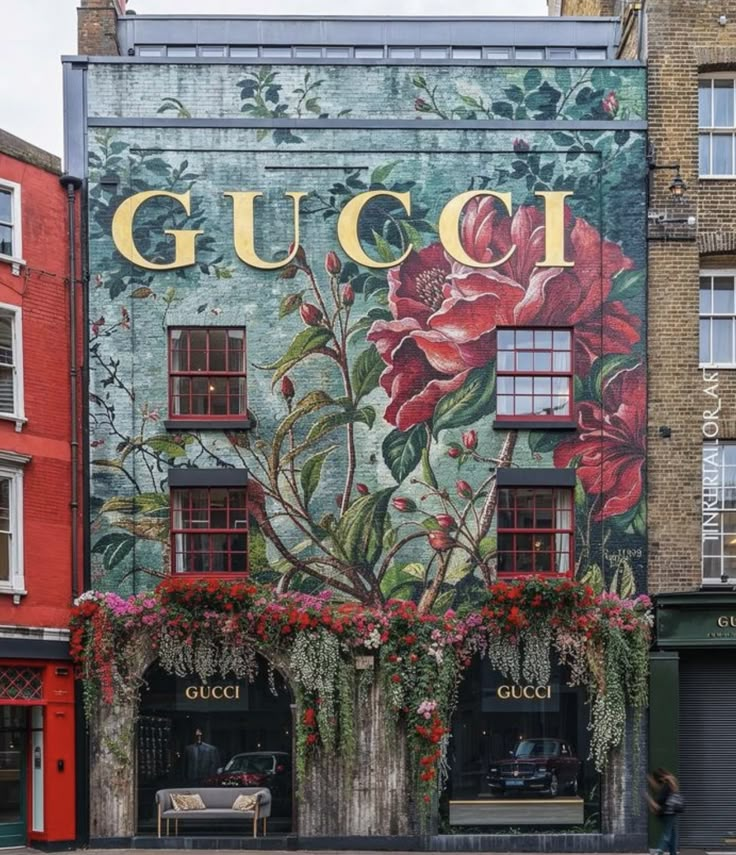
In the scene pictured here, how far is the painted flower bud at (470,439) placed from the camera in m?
19.8

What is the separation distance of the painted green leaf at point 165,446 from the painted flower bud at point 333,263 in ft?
13.6

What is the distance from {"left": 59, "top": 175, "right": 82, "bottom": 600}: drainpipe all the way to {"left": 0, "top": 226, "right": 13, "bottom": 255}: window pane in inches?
41.6

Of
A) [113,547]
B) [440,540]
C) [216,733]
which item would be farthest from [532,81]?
[216,733]

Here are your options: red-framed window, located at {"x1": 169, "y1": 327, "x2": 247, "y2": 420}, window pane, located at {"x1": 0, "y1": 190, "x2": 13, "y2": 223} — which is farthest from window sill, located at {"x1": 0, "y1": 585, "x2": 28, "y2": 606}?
window pane, located at {"x1": 0, "y1": 190, "x2": 13, "y2": 223}

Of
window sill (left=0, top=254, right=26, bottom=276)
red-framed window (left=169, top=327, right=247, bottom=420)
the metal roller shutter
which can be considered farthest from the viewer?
red-framed window (left=169, top=327, right=247, bottom=420)

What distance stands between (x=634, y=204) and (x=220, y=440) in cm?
866

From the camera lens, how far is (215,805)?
766 inches

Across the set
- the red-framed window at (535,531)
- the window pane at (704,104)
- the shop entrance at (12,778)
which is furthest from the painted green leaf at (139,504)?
the window pane at (704,104)

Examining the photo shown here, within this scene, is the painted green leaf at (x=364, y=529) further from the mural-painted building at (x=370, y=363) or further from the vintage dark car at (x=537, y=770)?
the vintage dark car at (x=537, y=770)

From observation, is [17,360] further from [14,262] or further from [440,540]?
[440,540]

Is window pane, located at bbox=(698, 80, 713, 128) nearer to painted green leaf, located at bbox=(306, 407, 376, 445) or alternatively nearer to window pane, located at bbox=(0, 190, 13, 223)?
painted green leaf, located at bbox=(306, 407, 376, 445)

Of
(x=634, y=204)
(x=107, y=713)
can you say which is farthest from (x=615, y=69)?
(x=107, y=713)

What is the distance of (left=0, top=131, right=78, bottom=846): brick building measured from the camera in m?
18.9

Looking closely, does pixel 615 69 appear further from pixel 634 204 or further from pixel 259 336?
pixel 259 336
